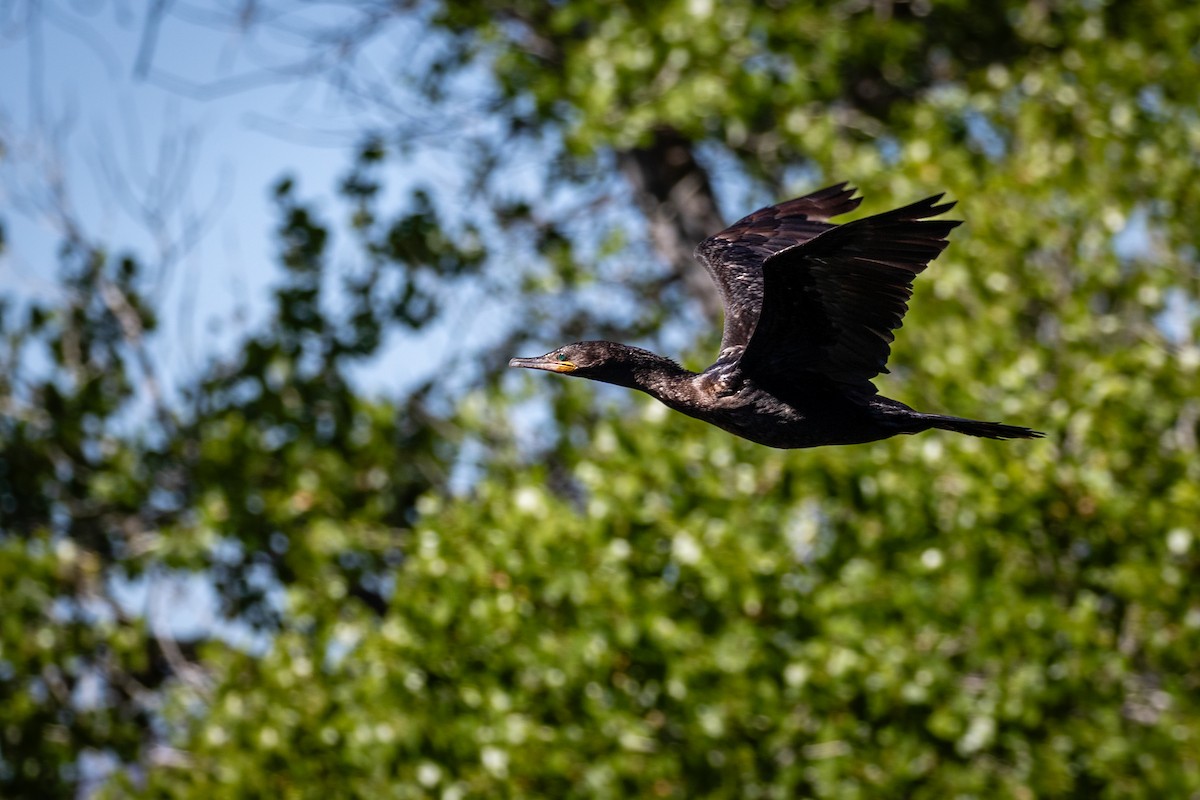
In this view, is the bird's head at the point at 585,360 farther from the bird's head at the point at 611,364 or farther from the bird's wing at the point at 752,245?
the bird's wing at the point at 752,245

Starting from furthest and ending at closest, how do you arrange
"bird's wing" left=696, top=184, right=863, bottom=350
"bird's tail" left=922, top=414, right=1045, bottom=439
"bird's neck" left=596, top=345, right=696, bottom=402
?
"bird's wing" left=696, top=184, right=863, bottom=350 → "bird's neck" left=596, top=345, right=696, bottom=402 → "bird's tail" left=922, top=414, right=1045, bottom=439

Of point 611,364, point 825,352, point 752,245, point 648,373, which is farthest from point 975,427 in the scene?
point 752,245

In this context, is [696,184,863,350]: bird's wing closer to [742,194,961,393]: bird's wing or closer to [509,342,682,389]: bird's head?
[509,342,682,389]: bird's head

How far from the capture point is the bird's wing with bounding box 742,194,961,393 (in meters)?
3.84

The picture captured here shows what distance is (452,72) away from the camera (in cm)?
1157

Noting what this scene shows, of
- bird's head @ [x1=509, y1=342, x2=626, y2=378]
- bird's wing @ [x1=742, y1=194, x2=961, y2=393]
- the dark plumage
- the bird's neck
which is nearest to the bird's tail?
the dark plumage

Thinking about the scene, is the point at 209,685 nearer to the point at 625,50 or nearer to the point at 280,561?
the point at 280,561

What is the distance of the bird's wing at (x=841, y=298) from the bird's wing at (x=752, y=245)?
583 mm

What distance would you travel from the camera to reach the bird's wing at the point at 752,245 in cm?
482

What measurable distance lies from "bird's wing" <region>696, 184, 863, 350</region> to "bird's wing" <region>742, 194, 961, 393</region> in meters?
0.58

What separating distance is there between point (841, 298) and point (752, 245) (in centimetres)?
137

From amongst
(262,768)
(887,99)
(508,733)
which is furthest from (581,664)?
(887,99)

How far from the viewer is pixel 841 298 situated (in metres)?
4.00

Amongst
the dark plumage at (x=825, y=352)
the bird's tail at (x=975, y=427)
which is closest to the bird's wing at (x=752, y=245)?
the dark plumage at (x=825, y=352)
